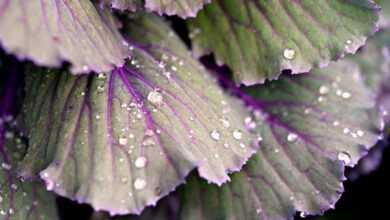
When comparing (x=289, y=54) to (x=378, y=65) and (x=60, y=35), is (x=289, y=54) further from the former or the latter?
(x=378, y=65)

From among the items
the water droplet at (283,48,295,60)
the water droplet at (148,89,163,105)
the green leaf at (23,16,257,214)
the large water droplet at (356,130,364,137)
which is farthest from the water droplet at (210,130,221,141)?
the large water droplet at (356,130,364,137)

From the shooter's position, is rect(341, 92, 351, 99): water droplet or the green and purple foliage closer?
the green and purple foliage

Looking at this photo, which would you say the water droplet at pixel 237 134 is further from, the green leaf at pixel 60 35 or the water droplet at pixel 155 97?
the green leaf at pixel 60 35

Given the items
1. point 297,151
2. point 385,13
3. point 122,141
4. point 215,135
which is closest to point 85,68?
point 122,141

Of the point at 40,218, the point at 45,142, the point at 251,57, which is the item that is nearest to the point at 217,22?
the point at 251,57

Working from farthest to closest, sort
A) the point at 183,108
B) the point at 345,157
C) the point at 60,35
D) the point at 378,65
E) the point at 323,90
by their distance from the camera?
the point at 378,65
the point at 323,90
the point at 345,157
the point at 183,108
the point at 60,35

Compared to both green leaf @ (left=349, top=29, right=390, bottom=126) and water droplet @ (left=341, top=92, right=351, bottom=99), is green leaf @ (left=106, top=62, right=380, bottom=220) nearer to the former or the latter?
water droplet @ (left=341, top=92, right=351, bottom=99)

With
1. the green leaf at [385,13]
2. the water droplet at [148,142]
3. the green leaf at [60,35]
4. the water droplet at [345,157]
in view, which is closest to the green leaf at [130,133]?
the water droplet at [148,142]
